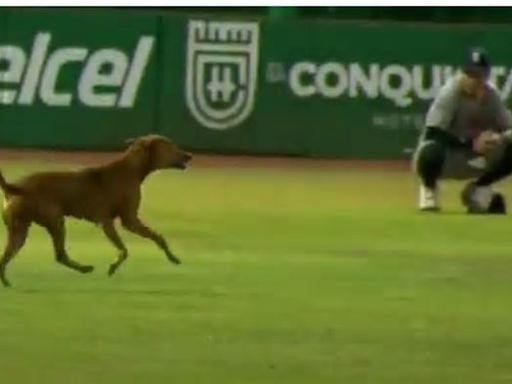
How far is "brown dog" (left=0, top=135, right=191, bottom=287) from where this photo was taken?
41.7 feet

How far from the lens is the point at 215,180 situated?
2350 centimetres

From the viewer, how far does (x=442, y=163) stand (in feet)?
63.8

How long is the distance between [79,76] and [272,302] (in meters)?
16.1

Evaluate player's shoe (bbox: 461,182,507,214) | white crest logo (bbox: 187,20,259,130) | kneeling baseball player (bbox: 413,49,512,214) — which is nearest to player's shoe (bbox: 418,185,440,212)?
kneeling baseball player (bbox: 413,49,512,214)

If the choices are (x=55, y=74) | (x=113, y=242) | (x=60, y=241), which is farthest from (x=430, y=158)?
(x=55, y=74)

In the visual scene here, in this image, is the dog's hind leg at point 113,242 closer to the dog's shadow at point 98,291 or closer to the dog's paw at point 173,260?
the dog's paw at point 173,260

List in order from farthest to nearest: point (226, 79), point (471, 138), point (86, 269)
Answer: point (226, 79), point (471, 138), point (86, 269)

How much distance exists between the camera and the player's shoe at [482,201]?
62.9 feet

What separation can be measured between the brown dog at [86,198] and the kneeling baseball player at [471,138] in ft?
18.2

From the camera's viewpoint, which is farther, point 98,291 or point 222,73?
point 222,73

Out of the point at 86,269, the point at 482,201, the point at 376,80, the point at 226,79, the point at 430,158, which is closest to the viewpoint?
the point at 86,269

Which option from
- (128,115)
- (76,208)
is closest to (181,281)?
(76,208)

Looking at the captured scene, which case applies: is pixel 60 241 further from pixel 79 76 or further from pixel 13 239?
pixel 79 76

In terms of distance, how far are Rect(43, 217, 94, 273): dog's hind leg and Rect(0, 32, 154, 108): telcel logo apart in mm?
14579
